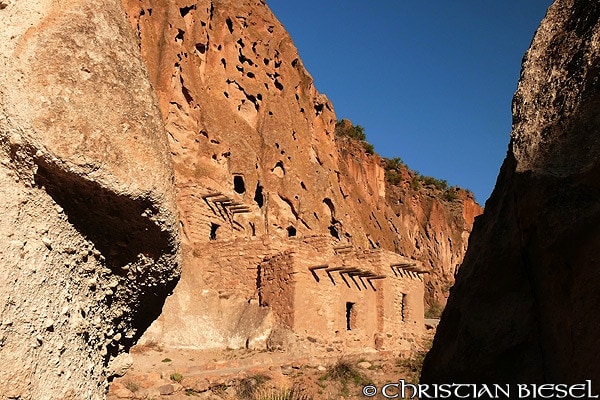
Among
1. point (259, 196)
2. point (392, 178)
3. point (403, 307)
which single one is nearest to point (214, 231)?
point (259, 196)

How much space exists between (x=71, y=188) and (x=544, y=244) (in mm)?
1899

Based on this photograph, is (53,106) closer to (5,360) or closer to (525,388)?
(5,360)

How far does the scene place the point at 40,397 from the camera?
8.08 ft

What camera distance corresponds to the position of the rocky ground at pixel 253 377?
1059 cm

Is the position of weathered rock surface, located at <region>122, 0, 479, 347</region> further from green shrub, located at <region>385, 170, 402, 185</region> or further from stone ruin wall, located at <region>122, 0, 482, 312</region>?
green shrub, located at <region>385, 170, 402, 185</region>

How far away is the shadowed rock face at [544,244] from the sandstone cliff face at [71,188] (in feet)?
5.01

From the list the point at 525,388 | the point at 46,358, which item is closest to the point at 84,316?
the point at 46,358

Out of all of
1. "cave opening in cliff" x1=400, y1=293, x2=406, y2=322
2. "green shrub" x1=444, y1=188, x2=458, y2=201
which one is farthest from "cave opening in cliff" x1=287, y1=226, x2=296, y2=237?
"green shrub" x1=444, y1=188, x2=458, y2=201

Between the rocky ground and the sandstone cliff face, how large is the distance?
7363 mm

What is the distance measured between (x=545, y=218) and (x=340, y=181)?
30.0m

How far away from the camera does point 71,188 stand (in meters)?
2.56

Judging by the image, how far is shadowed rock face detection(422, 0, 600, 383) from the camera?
261 cm

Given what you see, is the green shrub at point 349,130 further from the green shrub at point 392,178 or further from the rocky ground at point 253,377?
the rocky ground at point 253,377

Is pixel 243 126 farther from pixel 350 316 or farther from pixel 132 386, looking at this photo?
pixel 132 386
